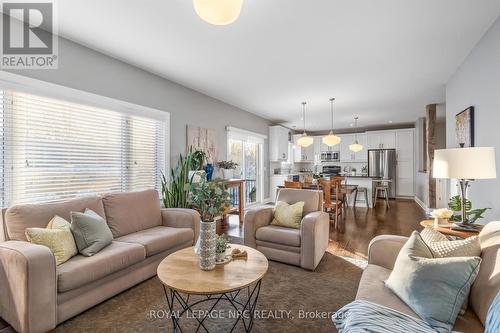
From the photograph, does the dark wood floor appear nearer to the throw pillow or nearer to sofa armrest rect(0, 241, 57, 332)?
the throw pillow

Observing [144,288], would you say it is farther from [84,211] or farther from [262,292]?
[262,292]

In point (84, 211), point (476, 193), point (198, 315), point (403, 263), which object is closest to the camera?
point (403, 263)

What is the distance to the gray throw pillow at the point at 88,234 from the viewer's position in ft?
7.11

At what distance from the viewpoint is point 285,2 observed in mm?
2090

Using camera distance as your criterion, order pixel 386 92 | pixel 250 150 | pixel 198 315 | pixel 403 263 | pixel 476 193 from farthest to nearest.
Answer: pixel 250 150 < pixel 386 92 < pixel 476 193 < pixel 198 315 < pixel 403 263

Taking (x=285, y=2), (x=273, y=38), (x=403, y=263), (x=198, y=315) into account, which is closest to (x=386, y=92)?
(x=273, y=38)

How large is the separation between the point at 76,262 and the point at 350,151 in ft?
29.7

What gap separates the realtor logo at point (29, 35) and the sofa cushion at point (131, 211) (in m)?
1.56

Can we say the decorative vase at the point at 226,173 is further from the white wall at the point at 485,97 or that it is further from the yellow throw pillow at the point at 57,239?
the white wall at the point at 485,97

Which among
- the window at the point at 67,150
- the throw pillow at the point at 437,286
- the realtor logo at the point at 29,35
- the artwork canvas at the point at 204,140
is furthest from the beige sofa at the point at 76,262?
the throw pillow at the point at 437,286

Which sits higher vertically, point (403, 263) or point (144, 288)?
point (403, 263)

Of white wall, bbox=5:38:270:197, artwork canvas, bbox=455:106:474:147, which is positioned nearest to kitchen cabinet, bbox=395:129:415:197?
artwork canvas, bbox=455:106:474:147

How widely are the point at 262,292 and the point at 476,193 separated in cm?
279

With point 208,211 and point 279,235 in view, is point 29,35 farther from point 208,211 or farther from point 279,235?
point 279,235
